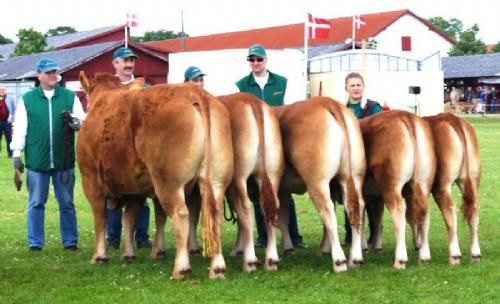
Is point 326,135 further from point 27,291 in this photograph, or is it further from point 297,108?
point 27,291

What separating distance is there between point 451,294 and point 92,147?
13.3 ft

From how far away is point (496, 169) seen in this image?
A: 1961cm

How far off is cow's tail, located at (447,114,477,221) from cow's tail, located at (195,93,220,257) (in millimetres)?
2614

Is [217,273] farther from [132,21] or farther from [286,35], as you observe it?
[286,35]

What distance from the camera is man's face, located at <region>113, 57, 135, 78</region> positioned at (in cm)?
1012

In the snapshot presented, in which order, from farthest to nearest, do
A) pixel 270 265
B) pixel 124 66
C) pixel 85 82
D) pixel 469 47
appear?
pixel 469 47, pixel 124 66, pixel 85 82, pixel 270 265

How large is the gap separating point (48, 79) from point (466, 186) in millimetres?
4959

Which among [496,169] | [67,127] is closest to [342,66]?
[496,169]

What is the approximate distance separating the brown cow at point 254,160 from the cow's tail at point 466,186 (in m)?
1.89

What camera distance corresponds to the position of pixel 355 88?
9.52 meters

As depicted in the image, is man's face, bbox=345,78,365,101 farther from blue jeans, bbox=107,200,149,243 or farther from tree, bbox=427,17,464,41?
tree, bbox=427,17,464,41

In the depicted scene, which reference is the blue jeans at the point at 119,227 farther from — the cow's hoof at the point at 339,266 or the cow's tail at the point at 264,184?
the cow's hoof at the point at 339,266

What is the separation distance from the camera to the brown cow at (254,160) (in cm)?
815

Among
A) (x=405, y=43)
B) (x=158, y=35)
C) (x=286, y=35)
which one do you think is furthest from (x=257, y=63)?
(x=158, y=35)
